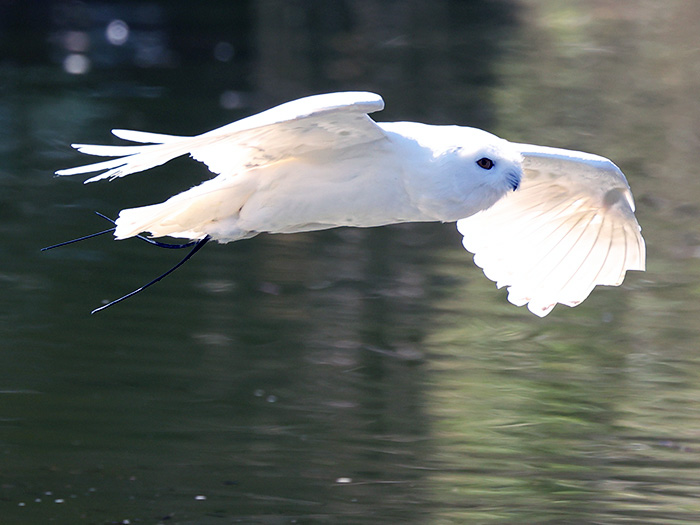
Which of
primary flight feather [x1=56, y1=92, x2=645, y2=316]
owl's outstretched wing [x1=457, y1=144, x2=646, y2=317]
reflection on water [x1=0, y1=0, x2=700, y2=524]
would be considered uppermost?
primary flight feather [x1=56, y1=92, x2=645, y2=316]

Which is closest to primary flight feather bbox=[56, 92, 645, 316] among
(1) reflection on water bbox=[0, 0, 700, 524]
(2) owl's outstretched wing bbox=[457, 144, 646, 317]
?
(2) owl's outstretched wing bbox=[457, 144, 646, 317]

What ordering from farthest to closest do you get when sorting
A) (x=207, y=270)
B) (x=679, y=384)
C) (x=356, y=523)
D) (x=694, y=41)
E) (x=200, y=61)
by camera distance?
(x=694, y=41)
(x=200, y=61)
(x=207, y=270)
(x=679, y=384)
(x=356, y=523)

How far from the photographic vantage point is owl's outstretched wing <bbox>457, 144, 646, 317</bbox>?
5.88 metres

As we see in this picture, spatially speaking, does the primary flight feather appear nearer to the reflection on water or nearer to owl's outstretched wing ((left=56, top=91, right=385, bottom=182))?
owl's outstretched wing ((left=56, top=91, right=385, bottom=182))

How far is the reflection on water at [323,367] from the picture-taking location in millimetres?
5742

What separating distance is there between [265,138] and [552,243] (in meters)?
1.95

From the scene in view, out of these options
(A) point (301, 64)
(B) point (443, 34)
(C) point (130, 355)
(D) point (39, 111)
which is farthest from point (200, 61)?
(C) point (130, 355)

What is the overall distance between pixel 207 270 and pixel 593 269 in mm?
3822

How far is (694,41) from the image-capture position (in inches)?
781

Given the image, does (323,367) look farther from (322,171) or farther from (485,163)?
(485,163)

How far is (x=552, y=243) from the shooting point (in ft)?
19.7

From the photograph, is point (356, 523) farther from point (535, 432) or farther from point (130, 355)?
point (130, 355)

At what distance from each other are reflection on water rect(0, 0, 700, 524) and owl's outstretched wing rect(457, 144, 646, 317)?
910mm

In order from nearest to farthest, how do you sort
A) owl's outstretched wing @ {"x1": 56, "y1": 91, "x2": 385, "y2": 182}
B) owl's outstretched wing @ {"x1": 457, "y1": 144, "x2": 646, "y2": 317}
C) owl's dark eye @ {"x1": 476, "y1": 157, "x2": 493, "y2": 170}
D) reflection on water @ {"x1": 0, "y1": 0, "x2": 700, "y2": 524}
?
owl's outstretched wing @ {"x1": 56, "y1": 91, "x2": 385, "y2": 182} → owl's dark eye @ {"x1": 476, "y1": 157, "x2": 493, "y2": 170} → reflection on water @ {"x1": 0, "y1": 0, "x2": 700, "y2": 524} → owl's outstretched wing @ {"x1": 457, "y1": 144, "x2": 646, "y2": 317}
